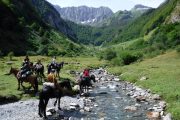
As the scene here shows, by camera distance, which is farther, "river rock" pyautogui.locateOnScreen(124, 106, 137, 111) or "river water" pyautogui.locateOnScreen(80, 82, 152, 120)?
"river rock" pyautogui.locateOnScreen(124, 106, 137, 111)

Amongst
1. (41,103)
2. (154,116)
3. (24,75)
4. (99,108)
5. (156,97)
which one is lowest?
(154,116)

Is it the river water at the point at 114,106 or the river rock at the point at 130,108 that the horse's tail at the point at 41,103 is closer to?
the river water at the point at 114,106

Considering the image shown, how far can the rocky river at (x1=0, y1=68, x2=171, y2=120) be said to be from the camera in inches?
1204

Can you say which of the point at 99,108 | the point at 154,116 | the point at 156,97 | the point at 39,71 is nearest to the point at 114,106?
the point at 99,108

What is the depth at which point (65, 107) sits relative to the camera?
3431 cm

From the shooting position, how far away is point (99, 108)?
117 feet

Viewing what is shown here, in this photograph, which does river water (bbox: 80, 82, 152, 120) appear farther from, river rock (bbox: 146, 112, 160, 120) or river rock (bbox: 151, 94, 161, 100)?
river rock (bbox: 151, 94, 161, 100)

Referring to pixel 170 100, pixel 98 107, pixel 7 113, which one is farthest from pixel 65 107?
pixel 170 100

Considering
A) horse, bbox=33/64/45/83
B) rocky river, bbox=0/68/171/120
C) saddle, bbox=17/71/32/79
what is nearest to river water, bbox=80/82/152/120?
rocky river, bbox=0/68/171/120

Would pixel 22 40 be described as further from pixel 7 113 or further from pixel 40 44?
pixel 7 113

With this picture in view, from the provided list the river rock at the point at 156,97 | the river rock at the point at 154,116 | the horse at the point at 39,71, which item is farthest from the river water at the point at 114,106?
the horse at the point at 39,71

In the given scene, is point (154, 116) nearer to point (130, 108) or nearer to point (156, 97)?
point (130, 108)

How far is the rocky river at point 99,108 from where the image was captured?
100 ft

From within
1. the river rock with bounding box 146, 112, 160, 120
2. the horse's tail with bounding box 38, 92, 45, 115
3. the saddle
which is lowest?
the river rock with bounding box 146, 112, 160, 120
